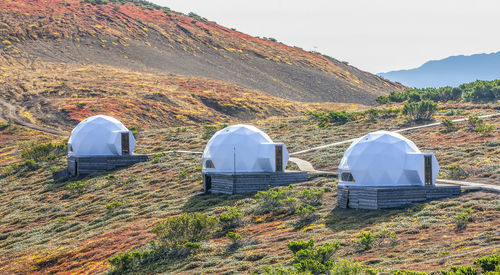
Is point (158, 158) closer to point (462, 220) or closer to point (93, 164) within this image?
point (93, 164)

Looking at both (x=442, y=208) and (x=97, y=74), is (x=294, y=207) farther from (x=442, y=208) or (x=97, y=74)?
(x=97, y=74)

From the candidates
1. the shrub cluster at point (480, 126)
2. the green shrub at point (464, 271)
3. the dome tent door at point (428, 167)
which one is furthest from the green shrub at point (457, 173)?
the green shrub at point (464, 271)

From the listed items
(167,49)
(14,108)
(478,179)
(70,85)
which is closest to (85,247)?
(478,179)

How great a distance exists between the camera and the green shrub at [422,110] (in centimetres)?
5097

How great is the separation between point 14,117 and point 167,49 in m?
49.0

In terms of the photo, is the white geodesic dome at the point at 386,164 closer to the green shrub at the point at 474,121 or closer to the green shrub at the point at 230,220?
the green shrub at the point at 230,220

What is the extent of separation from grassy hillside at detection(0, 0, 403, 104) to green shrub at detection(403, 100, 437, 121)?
168 ft

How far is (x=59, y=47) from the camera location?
104m

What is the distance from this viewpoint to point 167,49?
116000 millimetres

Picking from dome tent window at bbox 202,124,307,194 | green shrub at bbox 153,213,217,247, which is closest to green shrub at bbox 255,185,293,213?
dome tent window at bbox 202,124,307,194

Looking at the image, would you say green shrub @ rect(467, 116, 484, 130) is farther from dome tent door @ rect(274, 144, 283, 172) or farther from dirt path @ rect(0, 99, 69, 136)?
dirt path @ rect(0, 99, 69, 136)

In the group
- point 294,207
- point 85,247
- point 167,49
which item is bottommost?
point 85,247

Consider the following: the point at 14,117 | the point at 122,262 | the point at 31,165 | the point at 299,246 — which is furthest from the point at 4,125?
the point at 299,246

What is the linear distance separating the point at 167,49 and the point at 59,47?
21.9m
